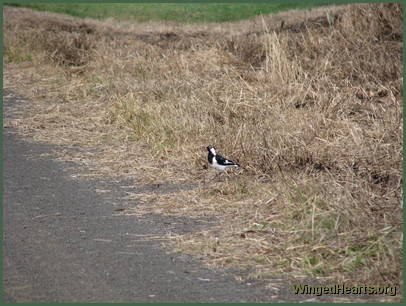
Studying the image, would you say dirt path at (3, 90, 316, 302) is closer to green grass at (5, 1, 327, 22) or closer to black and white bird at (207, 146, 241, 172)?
black and white bird at (207, 146, 241, 172)

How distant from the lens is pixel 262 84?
1129cm

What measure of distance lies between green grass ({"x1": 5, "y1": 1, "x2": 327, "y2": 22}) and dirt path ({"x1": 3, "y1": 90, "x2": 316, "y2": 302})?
65.0ft

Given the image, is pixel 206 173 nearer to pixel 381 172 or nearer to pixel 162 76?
pixel 381 172

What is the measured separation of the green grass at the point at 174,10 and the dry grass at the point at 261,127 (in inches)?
385

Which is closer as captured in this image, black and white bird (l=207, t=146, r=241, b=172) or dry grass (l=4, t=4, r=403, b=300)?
dry grass (l=4, t=4, r=403, b=300)

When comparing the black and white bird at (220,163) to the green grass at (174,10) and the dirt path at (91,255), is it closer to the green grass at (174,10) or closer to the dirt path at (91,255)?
the dirt path at (91,255)

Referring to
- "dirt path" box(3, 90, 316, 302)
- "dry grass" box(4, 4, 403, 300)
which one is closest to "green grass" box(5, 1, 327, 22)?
"dry grass" box(4, 4, 403, 300)

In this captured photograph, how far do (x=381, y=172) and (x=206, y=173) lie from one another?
2.03 m

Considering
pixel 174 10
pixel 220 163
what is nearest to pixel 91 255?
pixel 220 163

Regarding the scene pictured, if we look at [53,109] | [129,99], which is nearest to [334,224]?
[129,99]

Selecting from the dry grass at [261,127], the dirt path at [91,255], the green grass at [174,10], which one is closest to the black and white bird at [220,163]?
the dry grass at [261,127]

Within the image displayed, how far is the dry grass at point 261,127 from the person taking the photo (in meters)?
5.80

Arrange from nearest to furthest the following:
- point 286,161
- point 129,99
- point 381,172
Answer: point 381,172
point 286,161
point 129,99

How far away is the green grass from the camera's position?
27422 mm
